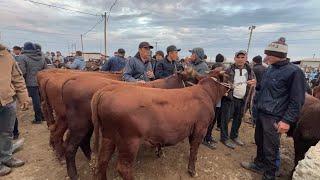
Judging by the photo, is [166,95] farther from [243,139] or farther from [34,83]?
[34,83]

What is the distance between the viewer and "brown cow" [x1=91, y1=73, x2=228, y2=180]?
4078 mm

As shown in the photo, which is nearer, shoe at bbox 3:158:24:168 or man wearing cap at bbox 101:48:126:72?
shoe at bbox 3:158:24:168

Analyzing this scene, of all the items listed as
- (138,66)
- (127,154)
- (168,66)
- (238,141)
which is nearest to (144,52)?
(138,66)

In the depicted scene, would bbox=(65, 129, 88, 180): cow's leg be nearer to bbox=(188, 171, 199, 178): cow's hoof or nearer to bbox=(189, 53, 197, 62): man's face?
bbox=(188, 171, 199, 178): cow's hoof

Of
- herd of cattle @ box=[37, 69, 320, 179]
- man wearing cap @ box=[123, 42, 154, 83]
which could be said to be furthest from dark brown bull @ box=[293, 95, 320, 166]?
man wearing cap @ box=[123, 42, 154, 83]

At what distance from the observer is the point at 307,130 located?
5211 millimetres

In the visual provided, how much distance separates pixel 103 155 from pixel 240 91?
12.1 ft

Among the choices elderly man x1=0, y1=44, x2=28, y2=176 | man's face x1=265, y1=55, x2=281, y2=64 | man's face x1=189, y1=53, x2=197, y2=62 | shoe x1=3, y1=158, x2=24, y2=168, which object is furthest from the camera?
man's face x1=189, y1=53, x2=197, y2=62

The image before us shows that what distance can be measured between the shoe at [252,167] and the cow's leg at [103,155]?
2903 mm

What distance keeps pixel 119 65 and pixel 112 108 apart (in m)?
5.89

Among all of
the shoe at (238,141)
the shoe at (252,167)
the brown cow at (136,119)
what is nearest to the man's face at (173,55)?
the brown cow at (136,119)

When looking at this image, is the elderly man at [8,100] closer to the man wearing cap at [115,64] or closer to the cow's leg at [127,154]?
the cow's leg at [127,154]

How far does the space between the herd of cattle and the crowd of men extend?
639 millimetres

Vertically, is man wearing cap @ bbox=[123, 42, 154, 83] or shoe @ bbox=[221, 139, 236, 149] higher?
man wearing cap @ bbox=[123, 42, 154, 83]
